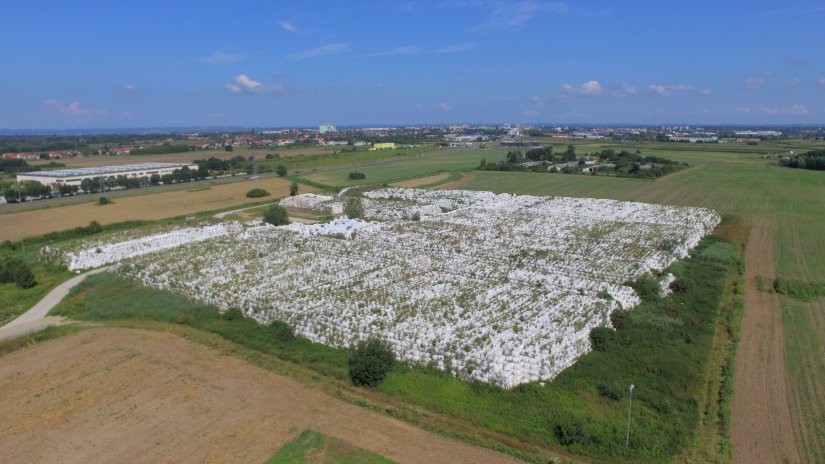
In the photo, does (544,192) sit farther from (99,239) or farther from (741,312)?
(99,239)

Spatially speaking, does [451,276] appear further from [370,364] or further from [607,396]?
[607,396]

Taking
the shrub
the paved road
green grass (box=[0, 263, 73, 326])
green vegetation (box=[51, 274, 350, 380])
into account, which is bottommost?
the paved road

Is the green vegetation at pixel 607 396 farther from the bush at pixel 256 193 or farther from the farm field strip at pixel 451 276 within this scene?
the bush at pixel 256 193

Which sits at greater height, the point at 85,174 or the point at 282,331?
the point at 85,174

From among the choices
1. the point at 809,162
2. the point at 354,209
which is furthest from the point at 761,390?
the point at 809,162

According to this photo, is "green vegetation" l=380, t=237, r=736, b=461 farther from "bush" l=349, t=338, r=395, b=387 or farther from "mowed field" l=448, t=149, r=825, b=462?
"mowed field" l=448, t=149, r=825, b=462

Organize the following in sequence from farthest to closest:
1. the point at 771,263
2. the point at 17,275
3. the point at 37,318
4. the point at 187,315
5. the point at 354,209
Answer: the point at 354,209, the point at 771,263, the point at 17,275, the point at 37,318, the point at 187,315

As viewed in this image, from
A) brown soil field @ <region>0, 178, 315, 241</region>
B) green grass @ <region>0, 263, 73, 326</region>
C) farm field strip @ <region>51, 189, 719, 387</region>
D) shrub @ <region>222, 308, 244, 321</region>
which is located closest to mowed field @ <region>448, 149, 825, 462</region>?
farm field strip @ <region>51, 189, 719, 387</region>
